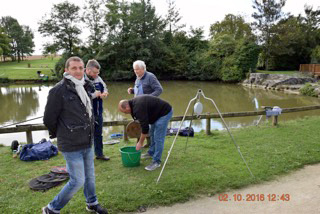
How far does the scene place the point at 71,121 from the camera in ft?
8.63

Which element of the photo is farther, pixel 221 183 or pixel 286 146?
pixel 286 146

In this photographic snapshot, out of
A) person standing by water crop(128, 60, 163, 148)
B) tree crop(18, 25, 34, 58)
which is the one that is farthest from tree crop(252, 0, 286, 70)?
tree crop(18, 25, 34, 58)

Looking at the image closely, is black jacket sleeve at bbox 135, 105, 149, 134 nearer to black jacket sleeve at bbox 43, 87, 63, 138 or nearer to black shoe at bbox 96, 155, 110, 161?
black jacket sleeve at bbox 43, 87, 63, 138

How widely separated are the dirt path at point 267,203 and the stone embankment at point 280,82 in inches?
719

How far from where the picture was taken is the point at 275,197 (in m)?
3.57

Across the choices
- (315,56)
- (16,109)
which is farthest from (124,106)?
(315,56)

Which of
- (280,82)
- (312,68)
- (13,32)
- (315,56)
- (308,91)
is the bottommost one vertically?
(308,91)

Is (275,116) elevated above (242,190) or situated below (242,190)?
above

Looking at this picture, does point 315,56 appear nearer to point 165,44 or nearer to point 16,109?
point 165,44

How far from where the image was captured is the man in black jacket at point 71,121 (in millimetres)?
2578

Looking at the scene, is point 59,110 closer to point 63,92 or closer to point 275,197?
point 63,92

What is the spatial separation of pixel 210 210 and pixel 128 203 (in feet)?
3.51

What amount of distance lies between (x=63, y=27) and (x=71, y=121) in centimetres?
3348

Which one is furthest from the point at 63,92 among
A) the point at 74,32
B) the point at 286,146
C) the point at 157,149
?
the point at 74,32
